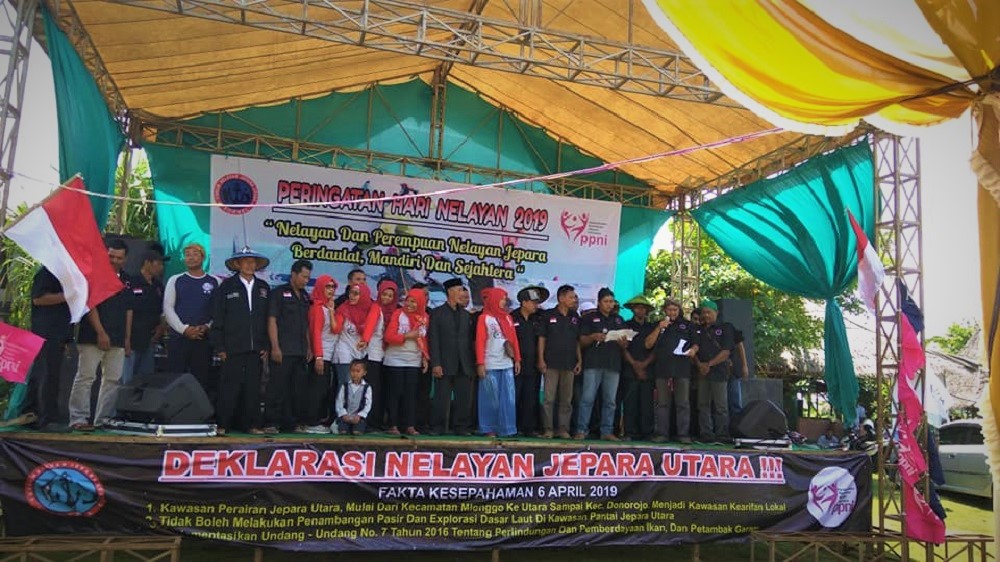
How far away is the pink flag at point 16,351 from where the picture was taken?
4191 millimetres

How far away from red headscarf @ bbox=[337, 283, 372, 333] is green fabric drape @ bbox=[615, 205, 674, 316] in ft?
13.6

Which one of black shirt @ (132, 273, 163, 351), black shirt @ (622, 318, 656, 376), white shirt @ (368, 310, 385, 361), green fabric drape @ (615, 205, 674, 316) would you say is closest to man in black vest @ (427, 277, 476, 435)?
white shirt @ (368, 310, 385, 361)

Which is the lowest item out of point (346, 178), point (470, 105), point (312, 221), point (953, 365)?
point (953, 365)

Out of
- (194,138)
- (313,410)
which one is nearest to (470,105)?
(194,138)

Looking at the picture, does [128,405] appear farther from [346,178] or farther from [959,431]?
[959,431]

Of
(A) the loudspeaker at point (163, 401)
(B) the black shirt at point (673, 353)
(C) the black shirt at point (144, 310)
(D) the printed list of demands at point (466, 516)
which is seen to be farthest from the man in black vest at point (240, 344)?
(B) the black shirt at point (673, 353)

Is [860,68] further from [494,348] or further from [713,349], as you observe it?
[713,349]

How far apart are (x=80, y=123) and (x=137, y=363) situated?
1980mm

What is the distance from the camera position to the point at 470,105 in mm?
9219

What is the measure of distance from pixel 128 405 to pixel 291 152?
176 inches

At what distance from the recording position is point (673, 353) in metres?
6.66

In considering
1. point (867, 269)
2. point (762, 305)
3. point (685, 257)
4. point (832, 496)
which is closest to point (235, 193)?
point (685, 257)

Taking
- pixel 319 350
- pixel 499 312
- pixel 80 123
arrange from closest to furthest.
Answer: pixel 80 123 < pixel 319 350 < pixel 499 312

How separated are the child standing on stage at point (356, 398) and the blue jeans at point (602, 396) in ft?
6.63
